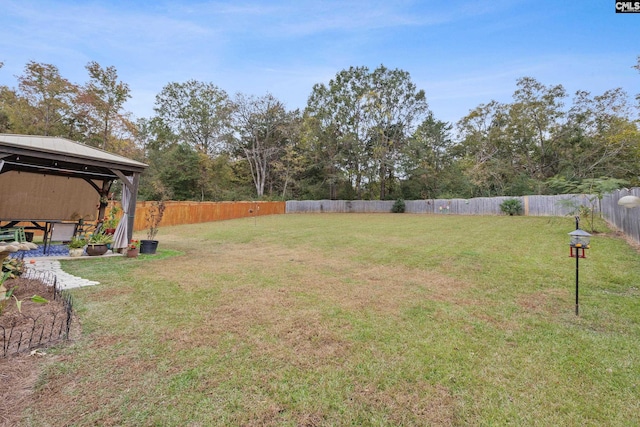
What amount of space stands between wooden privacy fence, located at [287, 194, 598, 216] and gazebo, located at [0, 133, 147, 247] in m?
17.5

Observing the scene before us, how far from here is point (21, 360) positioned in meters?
2.04

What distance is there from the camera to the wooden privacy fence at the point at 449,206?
16.6 m

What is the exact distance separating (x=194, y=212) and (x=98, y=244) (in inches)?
386

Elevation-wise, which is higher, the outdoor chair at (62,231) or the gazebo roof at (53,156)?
the gazebo roof at (53,156)

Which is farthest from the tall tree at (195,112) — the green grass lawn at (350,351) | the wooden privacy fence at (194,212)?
the green grass lawn at (350,351)

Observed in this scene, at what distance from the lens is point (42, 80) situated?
49.6 feet

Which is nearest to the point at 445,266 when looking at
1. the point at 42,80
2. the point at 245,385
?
the point at 245,385

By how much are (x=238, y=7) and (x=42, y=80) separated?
14516 mm

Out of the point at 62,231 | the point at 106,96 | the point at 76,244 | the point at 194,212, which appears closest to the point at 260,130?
the point at 106,96

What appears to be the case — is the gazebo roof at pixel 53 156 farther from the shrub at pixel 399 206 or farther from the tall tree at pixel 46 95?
the shrub at pixel 399 206

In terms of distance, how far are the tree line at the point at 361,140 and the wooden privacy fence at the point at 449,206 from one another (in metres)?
2.00

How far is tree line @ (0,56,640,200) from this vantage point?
65.1ft

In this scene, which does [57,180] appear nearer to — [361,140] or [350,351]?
[350,351]

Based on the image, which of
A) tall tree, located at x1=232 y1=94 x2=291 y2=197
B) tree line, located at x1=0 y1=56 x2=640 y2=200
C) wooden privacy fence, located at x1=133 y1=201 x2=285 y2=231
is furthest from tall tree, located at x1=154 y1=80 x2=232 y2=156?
wooden privacy fence, located at x1=133 y1=201 x2=285 y2=231
